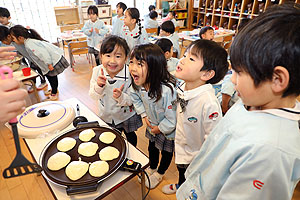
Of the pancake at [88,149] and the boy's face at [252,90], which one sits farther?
the pancake at [88,149]

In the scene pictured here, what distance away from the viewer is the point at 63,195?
82cm

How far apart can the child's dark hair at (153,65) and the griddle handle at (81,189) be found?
25.2 inches

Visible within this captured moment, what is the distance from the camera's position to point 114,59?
4.60 ft

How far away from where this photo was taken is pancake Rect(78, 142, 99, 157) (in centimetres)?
101

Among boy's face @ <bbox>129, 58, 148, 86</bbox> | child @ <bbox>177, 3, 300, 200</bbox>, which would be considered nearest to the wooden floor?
boy's face @ <bbox>129, 58, 148, 86</bbox>

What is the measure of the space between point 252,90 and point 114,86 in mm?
1164

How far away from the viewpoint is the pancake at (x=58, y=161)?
90cm

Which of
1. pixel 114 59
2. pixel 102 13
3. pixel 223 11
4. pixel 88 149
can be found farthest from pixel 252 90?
pixel 223 11

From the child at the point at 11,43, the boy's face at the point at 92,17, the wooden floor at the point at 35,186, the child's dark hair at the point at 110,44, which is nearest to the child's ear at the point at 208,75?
the child's dark hair at the point at 110,44

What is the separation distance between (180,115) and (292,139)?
2.44ft

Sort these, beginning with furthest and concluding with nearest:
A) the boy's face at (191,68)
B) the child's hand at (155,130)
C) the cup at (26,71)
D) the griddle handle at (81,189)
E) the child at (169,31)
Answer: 1. the child at (169,31)
2. the cup at (26,71)
3. the child's hand at (155,130)
4. the boy's face at (191,68)
5. the griddle handle at (81,189)

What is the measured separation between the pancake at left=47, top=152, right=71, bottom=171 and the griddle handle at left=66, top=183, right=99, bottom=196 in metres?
0.15

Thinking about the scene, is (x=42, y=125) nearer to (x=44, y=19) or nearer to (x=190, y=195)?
(x=190, y=195)

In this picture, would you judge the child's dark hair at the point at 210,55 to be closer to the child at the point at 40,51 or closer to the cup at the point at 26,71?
the cup at the point at 26,71
